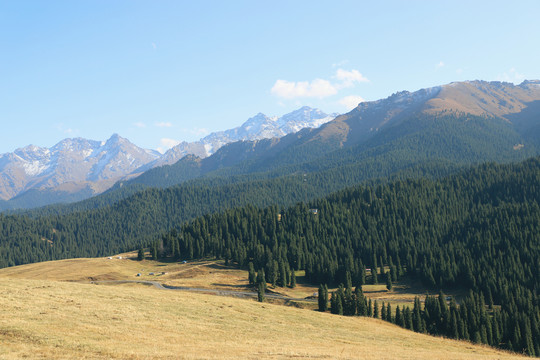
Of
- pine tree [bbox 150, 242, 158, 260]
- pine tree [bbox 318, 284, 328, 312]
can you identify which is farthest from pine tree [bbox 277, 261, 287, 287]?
pine tree [bbox 150, 242, 158, 260]

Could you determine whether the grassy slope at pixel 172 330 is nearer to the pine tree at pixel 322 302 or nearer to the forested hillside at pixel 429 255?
the pine tree at pixel 322 302

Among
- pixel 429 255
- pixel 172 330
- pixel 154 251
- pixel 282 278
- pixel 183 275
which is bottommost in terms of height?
pixel 282 278

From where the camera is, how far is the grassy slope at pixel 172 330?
129ft

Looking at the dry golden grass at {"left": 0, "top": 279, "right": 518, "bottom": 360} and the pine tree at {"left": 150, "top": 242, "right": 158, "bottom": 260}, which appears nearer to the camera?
the dry golden grass at {"left": 0, "top": 279, "right": 518, "bottom": 360}

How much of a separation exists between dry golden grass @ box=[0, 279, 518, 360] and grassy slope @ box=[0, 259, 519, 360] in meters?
0.10

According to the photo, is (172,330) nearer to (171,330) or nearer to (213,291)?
(171,330)

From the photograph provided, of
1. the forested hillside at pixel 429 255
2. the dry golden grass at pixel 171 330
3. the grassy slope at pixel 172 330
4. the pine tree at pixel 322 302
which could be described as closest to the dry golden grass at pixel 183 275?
the forested hillside at pixel 429 255

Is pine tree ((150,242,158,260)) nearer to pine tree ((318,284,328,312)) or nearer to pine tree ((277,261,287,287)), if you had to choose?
pine tree ((277,261,287,287))

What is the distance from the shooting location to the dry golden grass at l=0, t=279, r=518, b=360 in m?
39.1

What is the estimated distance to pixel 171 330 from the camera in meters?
51.0

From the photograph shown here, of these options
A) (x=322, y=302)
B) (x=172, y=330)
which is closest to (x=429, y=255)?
(x=322, y=302)

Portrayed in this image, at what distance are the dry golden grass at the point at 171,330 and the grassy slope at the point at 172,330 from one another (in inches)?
3.9

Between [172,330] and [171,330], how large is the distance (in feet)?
0.54

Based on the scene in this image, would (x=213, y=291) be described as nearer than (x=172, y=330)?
No
